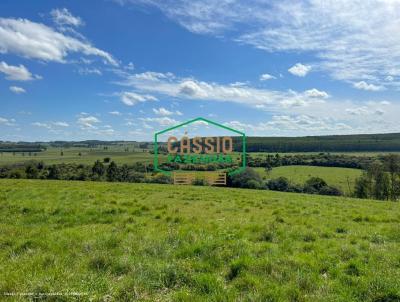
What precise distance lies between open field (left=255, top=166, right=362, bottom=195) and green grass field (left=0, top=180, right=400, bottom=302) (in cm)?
6173

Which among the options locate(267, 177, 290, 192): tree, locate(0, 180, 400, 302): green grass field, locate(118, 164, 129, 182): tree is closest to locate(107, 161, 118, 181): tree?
locate(118, 164, 129, 182): tree

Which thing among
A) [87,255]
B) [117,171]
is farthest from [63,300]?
[117,171]

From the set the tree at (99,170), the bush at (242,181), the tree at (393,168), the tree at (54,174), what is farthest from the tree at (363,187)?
the tree at (54,174)

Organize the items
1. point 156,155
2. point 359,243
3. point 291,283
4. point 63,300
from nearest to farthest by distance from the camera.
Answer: point 63,300
point 291,283
point 359,243
point 156,155

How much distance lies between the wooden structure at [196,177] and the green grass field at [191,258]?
2294cm

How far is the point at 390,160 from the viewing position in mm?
54000

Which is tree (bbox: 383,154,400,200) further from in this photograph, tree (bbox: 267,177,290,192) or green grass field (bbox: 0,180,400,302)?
green grass field (bbox: 0,180,400,302)

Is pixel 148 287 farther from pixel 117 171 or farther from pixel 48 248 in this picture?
pixel 117 171

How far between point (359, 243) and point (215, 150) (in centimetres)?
2063

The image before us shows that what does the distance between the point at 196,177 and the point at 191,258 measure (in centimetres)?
2841

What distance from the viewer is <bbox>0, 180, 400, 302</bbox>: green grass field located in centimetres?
570

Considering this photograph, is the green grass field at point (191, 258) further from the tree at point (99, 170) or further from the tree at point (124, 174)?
the tree at point (99, 170)

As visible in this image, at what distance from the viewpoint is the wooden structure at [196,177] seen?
35.6 meters

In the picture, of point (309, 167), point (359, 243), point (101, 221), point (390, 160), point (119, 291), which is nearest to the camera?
point (119, 291)
